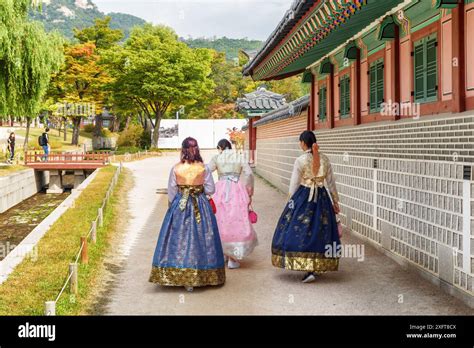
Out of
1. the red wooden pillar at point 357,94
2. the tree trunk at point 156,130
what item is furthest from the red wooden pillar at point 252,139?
the red wooden pillar at point 357,94

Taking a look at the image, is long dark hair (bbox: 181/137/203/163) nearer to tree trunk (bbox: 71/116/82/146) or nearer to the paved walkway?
the paved walkway

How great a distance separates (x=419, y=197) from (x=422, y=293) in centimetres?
149

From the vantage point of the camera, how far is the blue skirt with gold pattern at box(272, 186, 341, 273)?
793 centimetres

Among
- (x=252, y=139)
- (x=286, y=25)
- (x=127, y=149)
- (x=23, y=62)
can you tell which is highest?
(x=23, y=62)

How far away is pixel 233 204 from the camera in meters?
9.31

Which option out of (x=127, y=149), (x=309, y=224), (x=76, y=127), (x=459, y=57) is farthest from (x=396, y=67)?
(x=76, y=127)

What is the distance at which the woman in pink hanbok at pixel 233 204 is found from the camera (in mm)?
9234

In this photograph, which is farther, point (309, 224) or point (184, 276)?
point (309, 224)

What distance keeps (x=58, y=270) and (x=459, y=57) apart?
6.17m

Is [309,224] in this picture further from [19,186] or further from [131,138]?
[131,138]

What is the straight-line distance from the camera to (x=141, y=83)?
52906mm

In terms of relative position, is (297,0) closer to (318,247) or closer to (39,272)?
(318,247)

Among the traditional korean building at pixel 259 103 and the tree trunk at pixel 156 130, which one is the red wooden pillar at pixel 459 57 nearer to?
the traditional korean building at pixel 259 103

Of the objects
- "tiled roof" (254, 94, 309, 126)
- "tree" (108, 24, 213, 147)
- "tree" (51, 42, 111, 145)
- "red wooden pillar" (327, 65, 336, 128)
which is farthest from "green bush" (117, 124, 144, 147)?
"red wooden pillar" (327, 65, 336, 128)
